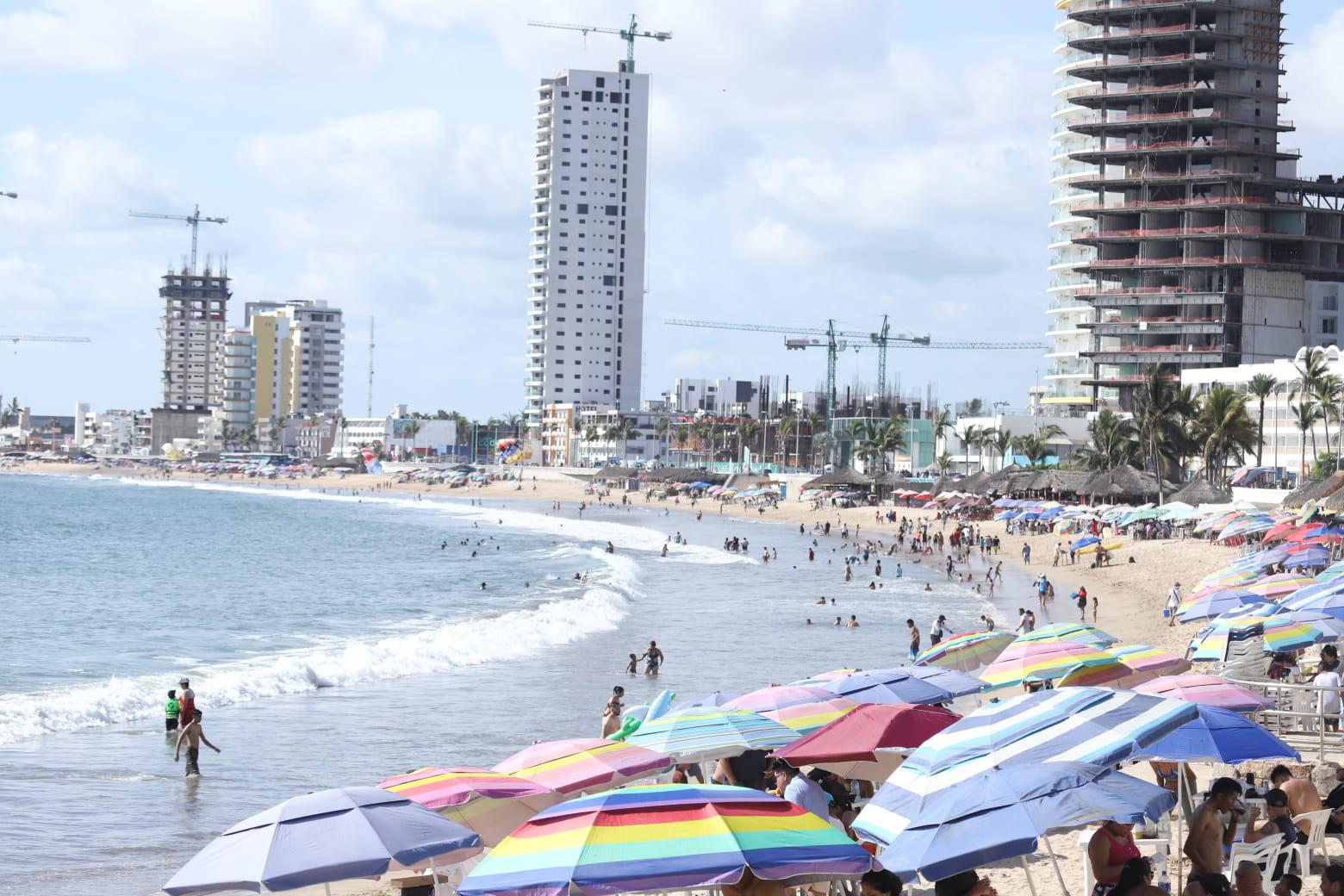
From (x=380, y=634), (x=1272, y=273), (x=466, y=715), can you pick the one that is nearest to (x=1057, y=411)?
(x=1272, y=273)

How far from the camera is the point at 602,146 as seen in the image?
196 m

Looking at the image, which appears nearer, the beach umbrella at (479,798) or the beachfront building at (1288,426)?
the beach umbrella at (479,798)

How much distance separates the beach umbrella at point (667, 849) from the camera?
24.6 ft

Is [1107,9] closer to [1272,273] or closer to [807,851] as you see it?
[1272,273]

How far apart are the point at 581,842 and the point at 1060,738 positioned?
4027mm

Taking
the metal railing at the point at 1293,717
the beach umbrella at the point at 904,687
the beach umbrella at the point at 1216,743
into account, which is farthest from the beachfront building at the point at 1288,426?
the beach umbrella at the point at 1216,743

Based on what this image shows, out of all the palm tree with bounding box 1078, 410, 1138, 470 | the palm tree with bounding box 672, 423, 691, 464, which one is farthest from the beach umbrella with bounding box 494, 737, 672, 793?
the palm tree with bounding box 672, 423, 691, 464

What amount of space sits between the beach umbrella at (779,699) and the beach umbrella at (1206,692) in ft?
11.3

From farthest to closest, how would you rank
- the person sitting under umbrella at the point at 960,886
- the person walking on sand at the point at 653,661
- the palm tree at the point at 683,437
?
the palm tree at the point at 683,437 → the person walking on sand at the point at 653,661 → the person sitting under umbrella at the point at 960,886

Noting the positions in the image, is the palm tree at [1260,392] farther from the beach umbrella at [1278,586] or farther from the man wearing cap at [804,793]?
the man wearing cap at [804,793]

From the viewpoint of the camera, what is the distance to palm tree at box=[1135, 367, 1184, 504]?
267 feet

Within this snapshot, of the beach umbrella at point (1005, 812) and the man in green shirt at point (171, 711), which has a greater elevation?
the beach umbrella at point (1005, 812)

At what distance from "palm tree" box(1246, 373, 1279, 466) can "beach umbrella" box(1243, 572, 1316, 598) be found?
5598 cm

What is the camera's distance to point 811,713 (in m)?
14.5
